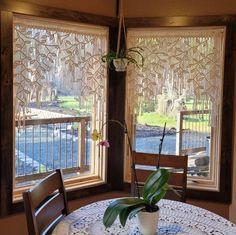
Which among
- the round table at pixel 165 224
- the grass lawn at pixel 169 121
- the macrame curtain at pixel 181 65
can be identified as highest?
the macrame curtain at pixel 181 65

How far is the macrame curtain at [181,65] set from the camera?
109 inches

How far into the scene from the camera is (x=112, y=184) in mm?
3076

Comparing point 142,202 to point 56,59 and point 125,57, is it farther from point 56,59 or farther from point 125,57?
point 56,59

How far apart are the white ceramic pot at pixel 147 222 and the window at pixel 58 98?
1343 mm

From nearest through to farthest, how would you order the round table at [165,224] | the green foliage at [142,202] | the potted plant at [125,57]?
1. the green foliage at [142,202]
2. the round table at [165,224]
3. the potted plant at [125,57]

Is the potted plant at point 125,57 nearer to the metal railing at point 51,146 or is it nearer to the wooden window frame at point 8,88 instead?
the wooden window frame at point 8,88

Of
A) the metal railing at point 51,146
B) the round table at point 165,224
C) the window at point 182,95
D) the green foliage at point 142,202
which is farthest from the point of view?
the window at point 182,95

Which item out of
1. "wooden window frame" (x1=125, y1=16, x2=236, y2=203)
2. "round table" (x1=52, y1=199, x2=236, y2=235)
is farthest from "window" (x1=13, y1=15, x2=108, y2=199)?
"round table" (x1=52, y1=199, x2=236, y2=235)

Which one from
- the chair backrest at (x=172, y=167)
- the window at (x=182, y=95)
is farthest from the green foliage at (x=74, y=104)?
the chair backrest at (x=172, y=167)

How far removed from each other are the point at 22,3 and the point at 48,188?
1.36m

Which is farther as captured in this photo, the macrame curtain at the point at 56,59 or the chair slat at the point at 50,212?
the macrame curtain at the point at 56,59

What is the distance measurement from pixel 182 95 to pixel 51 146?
3.82 feet

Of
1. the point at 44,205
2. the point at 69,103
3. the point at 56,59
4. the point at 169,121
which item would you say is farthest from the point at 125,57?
the point at 44,205

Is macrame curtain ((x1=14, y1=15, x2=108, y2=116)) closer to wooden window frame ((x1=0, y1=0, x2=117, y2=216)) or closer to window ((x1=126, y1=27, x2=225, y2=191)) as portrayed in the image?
wooden window frame ((x1=0, y1=0, x2=117, y2=216))
